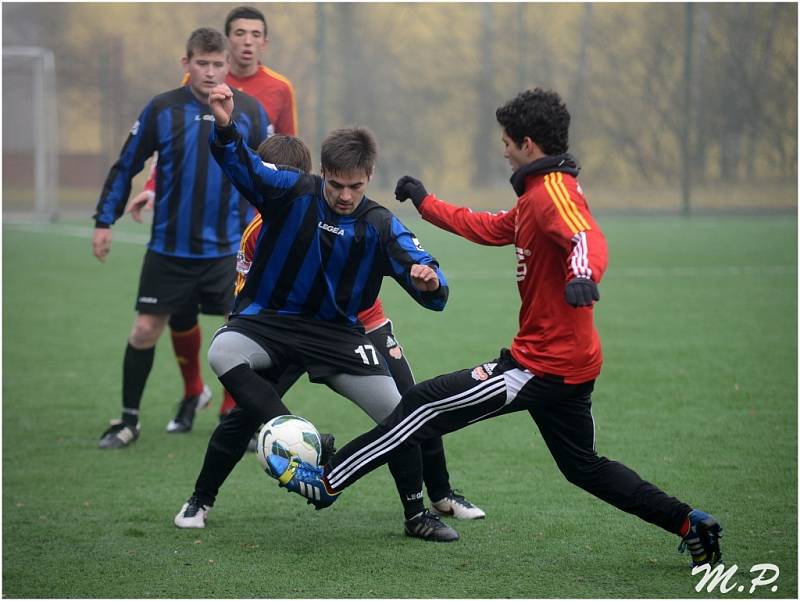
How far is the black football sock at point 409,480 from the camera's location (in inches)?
182

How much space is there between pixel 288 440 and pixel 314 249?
746mm

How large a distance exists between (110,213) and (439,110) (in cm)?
2441

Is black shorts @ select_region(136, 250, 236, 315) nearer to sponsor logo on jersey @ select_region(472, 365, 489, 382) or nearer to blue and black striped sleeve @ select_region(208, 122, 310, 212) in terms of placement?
blue and black striped sleeve @ select_region(208, 122, 310, 212)

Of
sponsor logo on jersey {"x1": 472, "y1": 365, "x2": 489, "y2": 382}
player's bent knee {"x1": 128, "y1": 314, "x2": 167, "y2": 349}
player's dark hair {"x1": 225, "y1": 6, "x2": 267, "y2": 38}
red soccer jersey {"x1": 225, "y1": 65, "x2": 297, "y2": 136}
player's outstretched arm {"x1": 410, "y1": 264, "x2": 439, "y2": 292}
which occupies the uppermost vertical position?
player's dark hair {"x1": 225, "y1": 6, "x2": 267, "y2": 38}

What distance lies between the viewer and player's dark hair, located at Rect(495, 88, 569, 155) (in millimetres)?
4113

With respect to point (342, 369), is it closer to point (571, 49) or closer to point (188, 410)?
point (188, 410)

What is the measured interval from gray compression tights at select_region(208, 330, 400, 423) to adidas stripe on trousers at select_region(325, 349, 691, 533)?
0.78 ft

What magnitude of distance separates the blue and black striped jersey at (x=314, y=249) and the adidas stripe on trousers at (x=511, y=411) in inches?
14.1

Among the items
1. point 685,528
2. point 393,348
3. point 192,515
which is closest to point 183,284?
point 393,348

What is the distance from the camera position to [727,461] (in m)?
5.80

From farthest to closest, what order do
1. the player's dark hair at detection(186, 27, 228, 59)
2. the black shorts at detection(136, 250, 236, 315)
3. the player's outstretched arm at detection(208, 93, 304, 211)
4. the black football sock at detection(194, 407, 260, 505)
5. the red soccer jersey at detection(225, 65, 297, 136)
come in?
the red soccer jersey at detection(225, 65, 297, 136)
the black shorts at detection(136, 250, 236, 315)
the player's dark hair at detection(186, 27, 228, 59)
the black football sock at detection(194, 407, 260, 505)
the player's outstretched arm at detection(208, 93, 304, 211)

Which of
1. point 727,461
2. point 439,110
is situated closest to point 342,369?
point 727,461

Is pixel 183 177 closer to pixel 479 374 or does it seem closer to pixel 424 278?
pixel 424 278

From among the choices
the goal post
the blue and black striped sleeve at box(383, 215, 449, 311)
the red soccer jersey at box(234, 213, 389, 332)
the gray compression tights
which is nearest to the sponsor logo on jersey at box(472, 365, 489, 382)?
the blue and black striped sleeve at box(383, 215, 449, 311)
